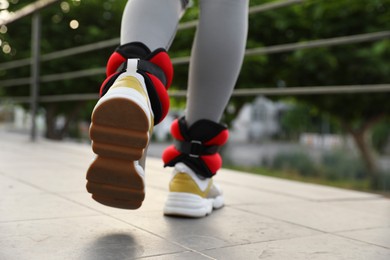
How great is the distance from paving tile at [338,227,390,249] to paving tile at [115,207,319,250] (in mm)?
65

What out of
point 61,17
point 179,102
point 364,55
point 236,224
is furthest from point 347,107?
point 236,224

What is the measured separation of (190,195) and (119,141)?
274 mm

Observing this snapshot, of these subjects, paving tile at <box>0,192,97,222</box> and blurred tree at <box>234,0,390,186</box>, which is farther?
blurred tree at <box>234,0,390,186</box>

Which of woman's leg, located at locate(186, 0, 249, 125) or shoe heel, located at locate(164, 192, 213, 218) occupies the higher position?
woman's leg, located at locate(186, 0, 249, 125)

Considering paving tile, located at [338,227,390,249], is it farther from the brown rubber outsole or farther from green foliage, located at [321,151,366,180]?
green foliage, located at [321,151,366,180]

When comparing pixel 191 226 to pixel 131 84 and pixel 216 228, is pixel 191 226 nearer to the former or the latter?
pixel 216 228

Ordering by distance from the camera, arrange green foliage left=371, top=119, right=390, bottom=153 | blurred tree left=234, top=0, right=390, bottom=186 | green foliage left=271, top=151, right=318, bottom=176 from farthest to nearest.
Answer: green foliage left=371, top=119, right=390, bottom=153 < green foliage left=271, top=151, right=318, bottom=176 < blurred tree left=234, top=0, right=390, bottom=186

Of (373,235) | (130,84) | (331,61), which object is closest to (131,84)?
(130,84)

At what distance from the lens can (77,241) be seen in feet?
2.43

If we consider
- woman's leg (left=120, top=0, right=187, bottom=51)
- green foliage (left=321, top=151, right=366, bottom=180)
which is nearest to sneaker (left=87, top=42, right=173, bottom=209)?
woman's leg (left=120, top=0, right=187, bottom=51)

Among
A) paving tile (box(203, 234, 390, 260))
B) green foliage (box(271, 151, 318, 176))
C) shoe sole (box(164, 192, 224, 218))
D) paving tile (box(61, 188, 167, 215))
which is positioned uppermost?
shoe sole (box(164, 192, 224, 218))

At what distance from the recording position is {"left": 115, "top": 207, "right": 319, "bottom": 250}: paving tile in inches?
31.0

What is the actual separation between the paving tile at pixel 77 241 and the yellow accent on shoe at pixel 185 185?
163 millimetres

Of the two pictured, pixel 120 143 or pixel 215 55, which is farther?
pixel 215 55
